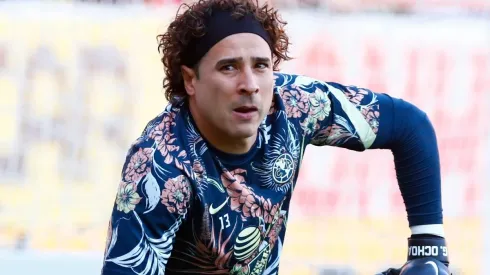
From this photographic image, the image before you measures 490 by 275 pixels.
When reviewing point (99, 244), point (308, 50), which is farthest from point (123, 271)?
point (308, 50)

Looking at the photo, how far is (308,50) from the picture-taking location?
5586mm

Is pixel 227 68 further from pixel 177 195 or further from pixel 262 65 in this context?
pixel 177 195

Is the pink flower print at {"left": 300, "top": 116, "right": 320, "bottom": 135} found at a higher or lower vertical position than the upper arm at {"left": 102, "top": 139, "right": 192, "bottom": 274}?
higher

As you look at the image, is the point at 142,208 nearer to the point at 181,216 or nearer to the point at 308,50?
the point at 181,216

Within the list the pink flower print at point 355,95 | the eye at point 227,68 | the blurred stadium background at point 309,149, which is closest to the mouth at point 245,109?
the eye at point 227,68

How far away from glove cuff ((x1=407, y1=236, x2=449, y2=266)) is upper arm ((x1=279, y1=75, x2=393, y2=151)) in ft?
1.14

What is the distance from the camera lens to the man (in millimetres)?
2904

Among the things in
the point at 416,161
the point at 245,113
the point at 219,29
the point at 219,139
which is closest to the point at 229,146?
the point at 219,139

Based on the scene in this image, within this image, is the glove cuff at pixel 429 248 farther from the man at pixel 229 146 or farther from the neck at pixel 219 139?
the neck at pixel 219 139

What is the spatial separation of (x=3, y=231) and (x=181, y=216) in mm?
2612

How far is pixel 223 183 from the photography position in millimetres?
3072

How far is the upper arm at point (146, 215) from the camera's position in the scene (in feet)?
9.37

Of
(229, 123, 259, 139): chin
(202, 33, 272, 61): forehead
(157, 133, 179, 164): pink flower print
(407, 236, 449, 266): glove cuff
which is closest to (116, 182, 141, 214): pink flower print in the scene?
Answer: (157, 133, 179, 164): pink flower print

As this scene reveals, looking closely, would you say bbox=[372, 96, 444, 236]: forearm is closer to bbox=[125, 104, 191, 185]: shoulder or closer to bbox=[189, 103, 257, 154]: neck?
bbox=[189, 103, 257, 154]: neck
